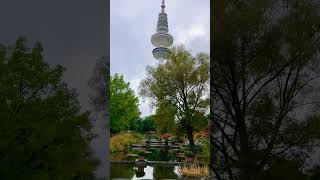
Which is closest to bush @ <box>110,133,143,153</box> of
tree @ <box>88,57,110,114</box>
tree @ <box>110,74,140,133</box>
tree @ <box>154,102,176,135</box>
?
tree @ <box>154,102,176,135</box>

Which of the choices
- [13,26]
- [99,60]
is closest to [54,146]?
[99,60]

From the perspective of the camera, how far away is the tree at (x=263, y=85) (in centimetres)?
557

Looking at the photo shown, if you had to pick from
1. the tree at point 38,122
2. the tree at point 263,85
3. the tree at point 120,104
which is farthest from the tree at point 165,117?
the tree at point 38,122

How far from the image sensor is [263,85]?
5.65 metres

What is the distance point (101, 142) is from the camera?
18.0 ft

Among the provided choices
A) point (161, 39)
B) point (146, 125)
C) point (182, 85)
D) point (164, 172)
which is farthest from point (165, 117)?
point (161, 39)

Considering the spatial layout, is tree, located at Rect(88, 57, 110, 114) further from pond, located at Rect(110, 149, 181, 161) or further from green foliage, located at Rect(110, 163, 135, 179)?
pond, located at Rect(110, 149, 181, 161)

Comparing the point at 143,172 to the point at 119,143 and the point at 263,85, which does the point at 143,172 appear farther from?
the point at 263,85

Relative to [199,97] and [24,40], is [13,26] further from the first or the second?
[199,97]

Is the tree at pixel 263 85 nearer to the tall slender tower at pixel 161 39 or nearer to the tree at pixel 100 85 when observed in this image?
the tree at pixel 100 85

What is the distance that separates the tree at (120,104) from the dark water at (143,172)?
5.99m

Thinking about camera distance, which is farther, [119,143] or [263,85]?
[119,143]

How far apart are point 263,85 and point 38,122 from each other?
3203mm

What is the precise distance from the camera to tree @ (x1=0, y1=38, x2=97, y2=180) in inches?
185
